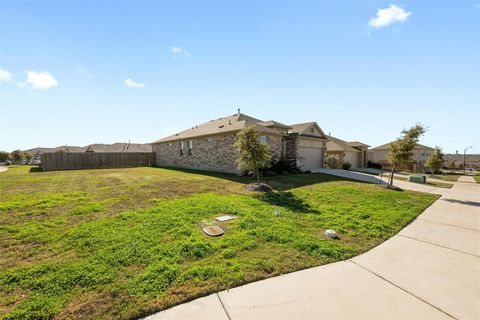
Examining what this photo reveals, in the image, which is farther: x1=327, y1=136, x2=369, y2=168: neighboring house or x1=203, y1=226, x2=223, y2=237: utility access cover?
x1=327, y1=136, x2=369, y2=168: neighboring house

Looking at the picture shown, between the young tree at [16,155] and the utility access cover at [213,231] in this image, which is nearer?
the utility access cover at [213,231]

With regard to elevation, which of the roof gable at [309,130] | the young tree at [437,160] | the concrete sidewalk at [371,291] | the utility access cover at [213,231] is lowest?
the concrete sidewalk at [371,291]

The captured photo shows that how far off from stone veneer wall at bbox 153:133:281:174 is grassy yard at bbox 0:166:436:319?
27.8ft

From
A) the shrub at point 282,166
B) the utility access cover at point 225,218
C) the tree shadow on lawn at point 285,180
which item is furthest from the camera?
the shrub at point 282,166

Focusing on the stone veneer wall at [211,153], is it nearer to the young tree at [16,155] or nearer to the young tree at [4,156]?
the young tree at [16,155]

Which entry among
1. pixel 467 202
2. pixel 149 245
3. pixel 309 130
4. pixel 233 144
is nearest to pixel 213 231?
pixel 149 245

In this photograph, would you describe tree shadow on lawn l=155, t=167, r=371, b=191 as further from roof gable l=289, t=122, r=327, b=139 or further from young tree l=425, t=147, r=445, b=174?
young tree l=425, t=147, r=445, b=174

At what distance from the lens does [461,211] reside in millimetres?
7766

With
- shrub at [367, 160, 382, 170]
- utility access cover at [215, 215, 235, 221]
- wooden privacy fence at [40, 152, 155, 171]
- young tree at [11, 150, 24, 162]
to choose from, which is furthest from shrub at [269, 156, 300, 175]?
young tree at [11, 150, 24, 162]

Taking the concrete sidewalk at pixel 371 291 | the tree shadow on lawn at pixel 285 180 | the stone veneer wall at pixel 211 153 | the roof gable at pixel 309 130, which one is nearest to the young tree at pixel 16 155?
the stone veneer wall at pixel 211 153

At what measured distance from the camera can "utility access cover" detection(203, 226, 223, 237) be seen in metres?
4.85

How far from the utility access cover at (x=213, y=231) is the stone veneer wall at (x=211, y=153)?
1045 centimetres

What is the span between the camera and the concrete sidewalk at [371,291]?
2664 millimetres

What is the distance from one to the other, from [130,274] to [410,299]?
161 inches
